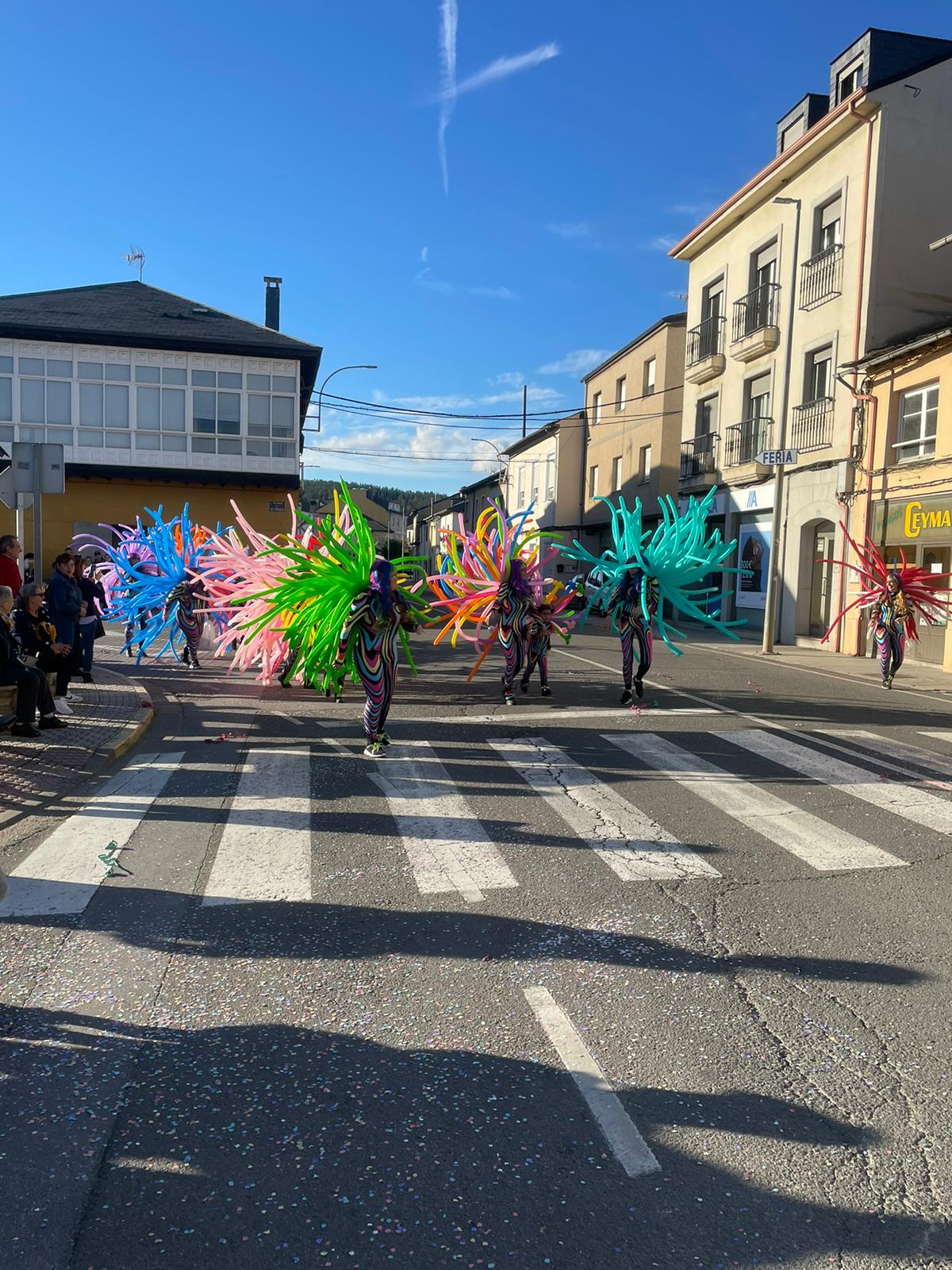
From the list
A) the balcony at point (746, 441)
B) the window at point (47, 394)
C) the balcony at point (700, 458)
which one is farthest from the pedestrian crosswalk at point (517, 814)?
the window at point (47, 394)

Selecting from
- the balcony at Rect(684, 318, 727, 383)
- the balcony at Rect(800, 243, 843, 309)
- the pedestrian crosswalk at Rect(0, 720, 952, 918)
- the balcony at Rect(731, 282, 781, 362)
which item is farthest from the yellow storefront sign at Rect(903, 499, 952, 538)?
the balcony at Rect(684, 318, 727, 383)

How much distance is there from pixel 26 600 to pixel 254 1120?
7.86 metres

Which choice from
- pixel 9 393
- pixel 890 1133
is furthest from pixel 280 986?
pixel 9 393

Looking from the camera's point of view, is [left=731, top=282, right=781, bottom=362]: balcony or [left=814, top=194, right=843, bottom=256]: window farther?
[left=731, top=282, right=781, bottom=362]: balcony

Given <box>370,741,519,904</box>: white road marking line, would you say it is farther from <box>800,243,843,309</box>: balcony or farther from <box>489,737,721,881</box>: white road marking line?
<box>800,243,843,309</box>: balcony

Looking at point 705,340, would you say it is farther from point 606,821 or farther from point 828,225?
point 606,821

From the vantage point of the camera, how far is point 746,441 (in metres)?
24.7

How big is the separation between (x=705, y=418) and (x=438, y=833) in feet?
80.5

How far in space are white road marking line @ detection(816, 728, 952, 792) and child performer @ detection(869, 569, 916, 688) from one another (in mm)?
3777

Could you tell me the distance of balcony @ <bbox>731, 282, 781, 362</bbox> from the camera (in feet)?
74.8

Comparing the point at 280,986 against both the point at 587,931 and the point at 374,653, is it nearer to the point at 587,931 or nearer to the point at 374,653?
the point at 587,931

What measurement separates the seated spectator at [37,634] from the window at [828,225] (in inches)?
755

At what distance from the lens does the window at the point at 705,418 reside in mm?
26953

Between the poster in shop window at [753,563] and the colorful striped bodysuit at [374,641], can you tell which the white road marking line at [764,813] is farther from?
the poster in shop window at [753,563]
